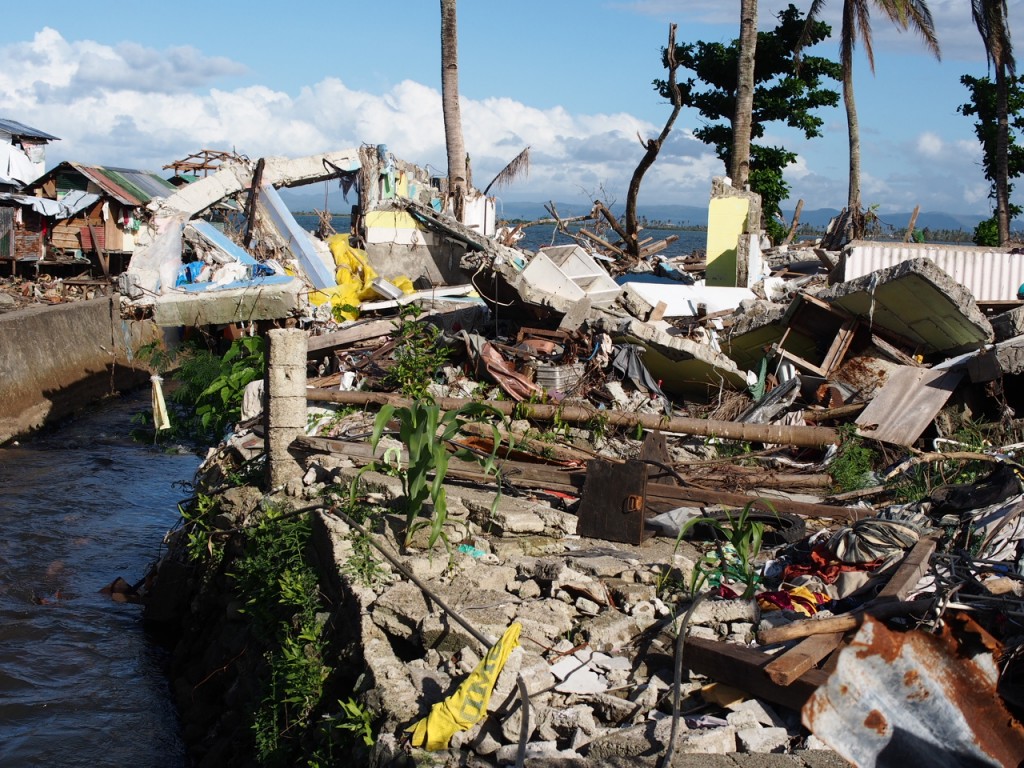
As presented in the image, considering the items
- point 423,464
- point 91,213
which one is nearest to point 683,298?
point 423,464

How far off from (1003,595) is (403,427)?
3.34 metres

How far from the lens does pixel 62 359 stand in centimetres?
1488

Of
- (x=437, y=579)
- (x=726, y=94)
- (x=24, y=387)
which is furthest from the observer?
(x=726, y=94)

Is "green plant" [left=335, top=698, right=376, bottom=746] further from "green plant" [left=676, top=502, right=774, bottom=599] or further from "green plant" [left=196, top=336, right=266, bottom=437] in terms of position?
"green plant" [left=196, top=336, right=266, bottom=437]

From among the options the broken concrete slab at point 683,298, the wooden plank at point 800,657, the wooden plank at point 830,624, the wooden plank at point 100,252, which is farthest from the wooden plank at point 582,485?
the wooden plank at point 100,252

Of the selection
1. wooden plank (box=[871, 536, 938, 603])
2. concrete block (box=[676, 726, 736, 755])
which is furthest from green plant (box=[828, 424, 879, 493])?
concrete block (box=[676, 726, 736, 755])

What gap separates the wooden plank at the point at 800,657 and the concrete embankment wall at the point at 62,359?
11.6 metres

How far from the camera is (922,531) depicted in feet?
19.6

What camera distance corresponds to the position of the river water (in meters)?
6.52

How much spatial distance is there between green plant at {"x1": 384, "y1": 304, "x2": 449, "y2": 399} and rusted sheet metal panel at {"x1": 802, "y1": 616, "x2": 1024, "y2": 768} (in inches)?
224

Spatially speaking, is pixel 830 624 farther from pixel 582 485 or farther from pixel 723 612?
pixel 582 485

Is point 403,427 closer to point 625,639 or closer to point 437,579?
point 437,579

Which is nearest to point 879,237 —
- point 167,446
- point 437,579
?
point 167,446

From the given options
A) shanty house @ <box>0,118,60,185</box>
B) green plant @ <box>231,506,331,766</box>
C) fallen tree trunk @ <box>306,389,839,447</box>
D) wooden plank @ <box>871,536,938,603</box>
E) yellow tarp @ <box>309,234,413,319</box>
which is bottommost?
green plant @ <box>231,506,331,766</box>
